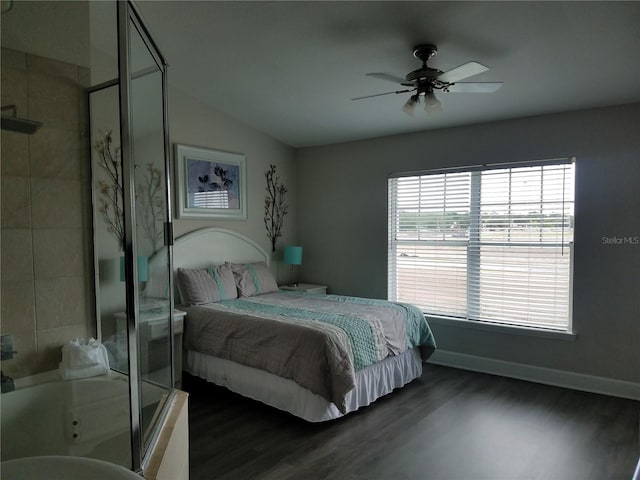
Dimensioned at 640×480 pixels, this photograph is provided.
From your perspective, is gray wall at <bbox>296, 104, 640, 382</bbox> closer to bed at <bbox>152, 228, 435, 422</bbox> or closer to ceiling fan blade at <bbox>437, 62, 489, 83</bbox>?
bed at <bbox>152, 228, 435, 422</bbox>

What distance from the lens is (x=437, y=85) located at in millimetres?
2914

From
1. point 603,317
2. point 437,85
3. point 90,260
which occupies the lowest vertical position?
point 603,317

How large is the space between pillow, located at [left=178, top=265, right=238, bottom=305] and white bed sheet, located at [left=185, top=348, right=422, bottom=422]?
19.8 inches

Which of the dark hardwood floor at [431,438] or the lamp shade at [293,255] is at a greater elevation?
the lamp shade at [293,255]

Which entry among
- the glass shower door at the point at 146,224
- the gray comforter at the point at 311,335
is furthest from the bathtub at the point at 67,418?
the gray comforter at the point at 311,335

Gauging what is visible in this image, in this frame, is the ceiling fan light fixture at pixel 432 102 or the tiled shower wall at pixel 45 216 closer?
the tiled shower wall at pixel 45 216

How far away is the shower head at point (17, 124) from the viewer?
2047 millimetres

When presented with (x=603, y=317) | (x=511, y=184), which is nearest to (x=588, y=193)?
(x=511, y=184)

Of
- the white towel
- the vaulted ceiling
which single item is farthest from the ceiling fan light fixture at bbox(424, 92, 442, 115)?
the white towel

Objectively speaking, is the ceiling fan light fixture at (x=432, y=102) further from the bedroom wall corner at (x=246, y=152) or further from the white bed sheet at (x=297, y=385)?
the bedroom wall corner at (x=246, y=152)

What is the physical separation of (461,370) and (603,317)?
1306 millimetres

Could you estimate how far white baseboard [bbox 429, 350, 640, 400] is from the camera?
3400mm

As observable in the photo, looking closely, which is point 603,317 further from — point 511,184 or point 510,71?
point 510,71

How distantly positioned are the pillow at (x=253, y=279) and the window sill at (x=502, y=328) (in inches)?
68.3
